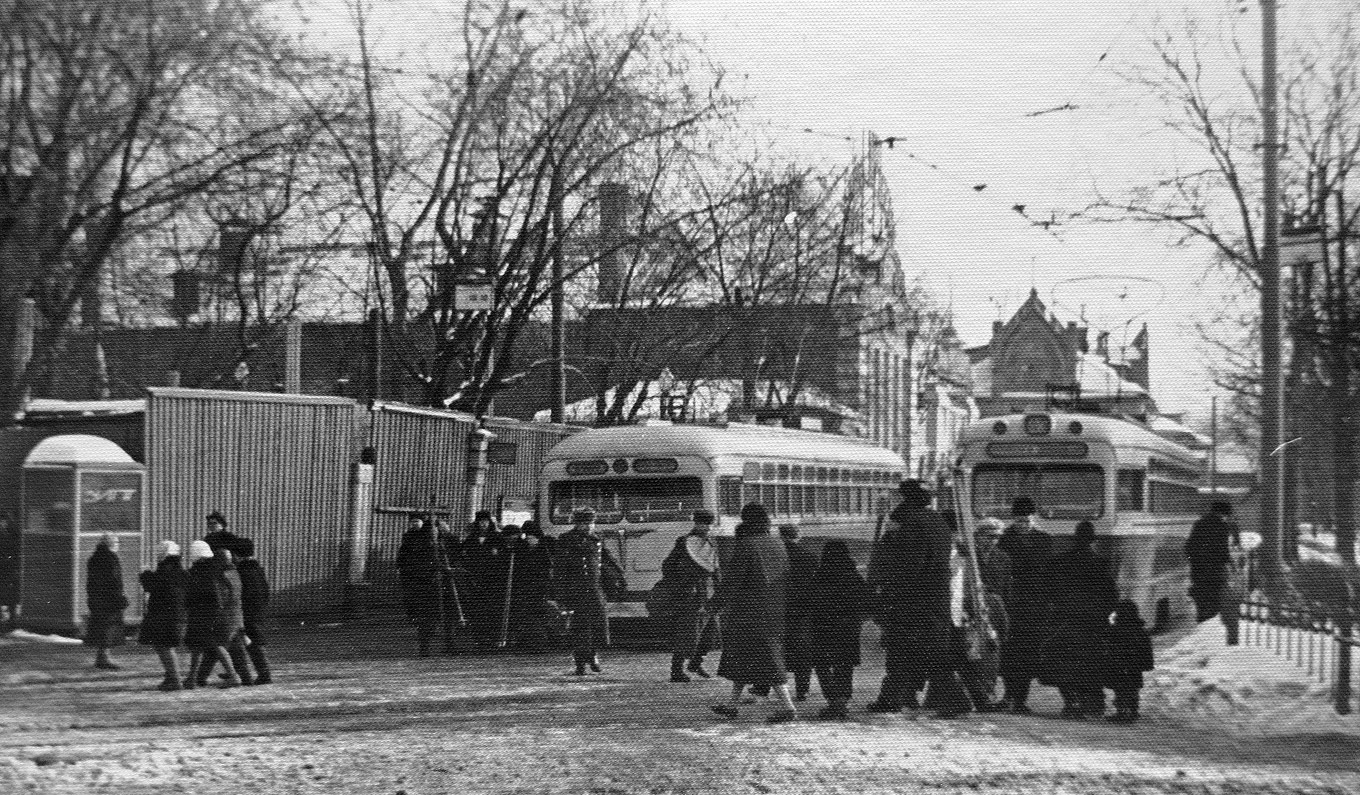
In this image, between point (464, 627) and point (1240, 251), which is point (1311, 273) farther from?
point (464, 627)

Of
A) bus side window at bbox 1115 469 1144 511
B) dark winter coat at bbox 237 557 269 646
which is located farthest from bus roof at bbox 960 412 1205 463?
dark winter coat at bbox 237 557 269 646

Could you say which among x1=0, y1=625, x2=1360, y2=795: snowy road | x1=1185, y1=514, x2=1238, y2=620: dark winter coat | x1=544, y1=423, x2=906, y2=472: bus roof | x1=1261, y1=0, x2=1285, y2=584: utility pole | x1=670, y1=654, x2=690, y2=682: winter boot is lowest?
x1=0, y1=625, x2=1360, y2=795: snowy road

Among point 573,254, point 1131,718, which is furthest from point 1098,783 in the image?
point 573,254

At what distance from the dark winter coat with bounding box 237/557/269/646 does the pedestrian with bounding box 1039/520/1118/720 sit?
17.1 ft

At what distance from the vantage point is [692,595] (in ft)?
38.1

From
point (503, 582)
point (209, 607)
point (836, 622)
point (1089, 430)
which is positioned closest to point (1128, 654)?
point (836, 622)

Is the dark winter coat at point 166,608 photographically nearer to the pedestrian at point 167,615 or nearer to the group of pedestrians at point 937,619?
the pedestrian at point 167,615

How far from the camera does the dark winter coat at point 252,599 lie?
1136cm

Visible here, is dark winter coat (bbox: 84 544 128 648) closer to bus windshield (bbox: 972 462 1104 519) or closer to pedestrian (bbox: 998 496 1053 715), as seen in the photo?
bus windshield (bbox: 972 462 1104 519)

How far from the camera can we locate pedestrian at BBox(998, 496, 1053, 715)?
31.0 ft

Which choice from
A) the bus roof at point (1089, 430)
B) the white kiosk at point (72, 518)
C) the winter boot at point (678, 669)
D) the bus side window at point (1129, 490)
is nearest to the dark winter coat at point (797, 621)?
the winter boot at point (678, 669)

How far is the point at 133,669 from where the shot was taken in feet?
38.7

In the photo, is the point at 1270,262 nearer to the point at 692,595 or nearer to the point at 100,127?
the point at 692,595

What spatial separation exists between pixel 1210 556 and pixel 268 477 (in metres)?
7.94
